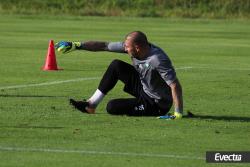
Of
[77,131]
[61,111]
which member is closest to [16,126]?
[77,131]

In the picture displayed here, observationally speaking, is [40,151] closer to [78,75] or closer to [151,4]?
[78,75]

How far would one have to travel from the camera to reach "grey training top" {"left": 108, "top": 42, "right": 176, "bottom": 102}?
13.2 meters

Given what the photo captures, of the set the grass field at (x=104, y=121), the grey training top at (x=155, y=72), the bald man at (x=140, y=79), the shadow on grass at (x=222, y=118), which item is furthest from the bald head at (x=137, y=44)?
the shadow on grass at (x=222, y=118)

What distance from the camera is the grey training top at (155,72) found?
43.3ft

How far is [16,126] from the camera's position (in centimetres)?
1218

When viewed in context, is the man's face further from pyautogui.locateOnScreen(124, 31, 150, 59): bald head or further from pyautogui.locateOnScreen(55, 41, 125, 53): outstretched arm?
pyautogui.locateOnScreen(55, 41, 125, 53): outstretched arm

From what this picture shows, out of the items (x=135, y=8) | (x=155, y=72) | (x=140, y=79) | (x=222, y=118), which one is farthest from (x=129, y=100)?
(x=135, y=8)

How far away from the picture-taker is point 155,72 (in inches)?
526

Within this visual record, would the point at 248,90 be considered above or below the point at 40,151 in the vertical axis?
below

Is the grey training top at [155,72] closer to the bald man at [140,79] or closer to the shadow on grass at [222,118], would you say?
the bald man at [140,79]

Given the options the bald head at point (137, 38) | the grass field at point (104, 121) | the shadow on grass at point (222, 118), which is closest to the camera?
the grass field at point (104, 121)

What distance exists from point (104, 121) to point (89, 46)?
1.20 meters

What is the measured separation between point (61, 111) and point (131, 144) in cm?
322

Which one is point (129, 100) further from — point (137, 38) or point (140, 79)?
point (137, 38)
